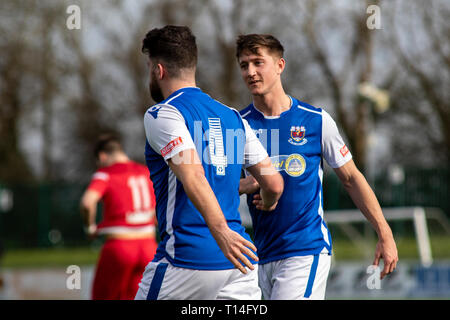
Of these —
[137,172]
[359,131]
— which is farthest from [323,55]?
[137,172]

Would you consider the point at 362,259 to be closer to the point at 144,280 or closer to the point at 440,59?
the point at 440,59

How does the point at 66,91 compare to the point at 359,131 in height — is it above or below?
above

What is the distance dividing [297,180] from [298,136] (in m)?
0.31

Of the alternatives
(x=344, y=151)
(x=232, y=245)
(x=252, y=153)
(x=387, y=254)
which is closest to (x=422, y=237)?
(x=344, y=151)

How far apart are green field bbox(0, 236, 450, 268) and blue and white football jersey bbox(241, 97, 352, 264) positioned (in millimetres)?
14657

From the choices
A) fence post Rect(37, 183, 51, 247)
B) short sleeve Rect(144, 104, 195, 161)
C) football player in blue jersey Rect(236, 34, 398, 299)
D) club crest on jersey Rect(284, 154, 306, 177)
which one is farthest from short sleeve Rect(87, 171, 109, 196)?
fence post Rect(37, 183, 51, 247)

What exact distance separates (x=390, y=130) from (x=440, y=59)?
3.85 meters

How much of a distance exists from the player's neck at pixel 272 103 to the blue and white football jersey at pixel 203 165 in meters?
1.44

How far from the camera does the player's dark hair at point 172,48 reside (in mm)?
3590

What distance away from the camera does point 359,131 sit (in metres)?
30.0

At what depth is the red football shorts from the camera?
770cm

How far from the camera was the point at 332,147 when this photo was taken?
488 cm

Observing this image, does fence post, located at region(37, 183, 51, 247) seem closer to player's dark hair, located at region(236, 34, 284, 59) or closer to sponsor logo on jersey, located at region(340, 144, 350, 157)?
Answer: player's dark hair, located at region(236, 34, 284, 59)

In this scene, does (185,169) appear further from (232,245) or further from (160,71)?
(160,71)
